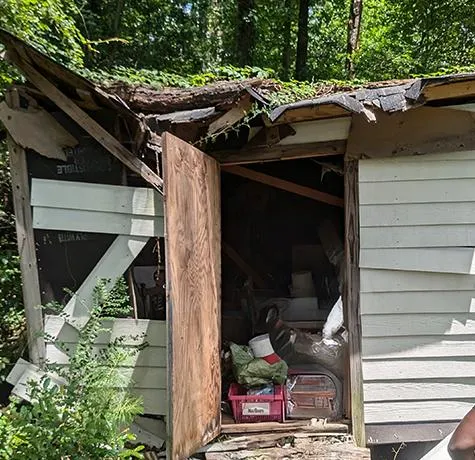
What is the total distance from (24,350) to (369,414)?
268 cm

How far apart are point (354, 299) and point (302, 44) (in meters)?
9.29

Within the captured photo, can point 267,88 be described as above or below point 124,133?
above

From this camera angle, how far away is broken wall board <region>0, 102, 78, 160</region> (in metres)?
3.48

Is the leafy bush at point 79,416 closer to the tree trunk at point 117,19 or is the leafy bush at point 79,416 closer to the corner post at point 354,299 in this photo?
the corner post at point 354,299

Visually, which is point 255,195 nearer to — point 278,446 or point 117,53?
point 278,446

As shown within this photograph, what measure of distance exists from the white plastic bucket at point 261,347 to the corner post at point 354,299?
0.64 metres

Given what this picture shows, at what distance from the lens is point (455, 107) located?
3.51 meters

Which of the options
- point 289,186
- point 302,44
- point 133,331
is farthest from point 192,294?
point 302,44

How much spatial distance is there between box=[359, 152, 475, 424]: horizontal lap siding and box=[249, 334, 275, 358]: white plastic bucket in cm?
74

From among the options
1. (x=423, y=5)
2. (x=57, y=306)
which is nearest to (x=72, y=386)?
(x=57, y=306)

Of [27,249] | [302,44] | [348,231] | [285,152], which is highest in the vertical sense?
[302,44]

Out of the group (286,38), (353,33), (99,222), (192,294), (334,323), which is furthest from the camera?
(286,38)

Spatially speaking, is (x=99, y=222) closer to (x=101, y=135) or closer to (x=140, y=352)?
(x=101, y=135)

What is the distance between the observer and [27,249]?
141 inches
